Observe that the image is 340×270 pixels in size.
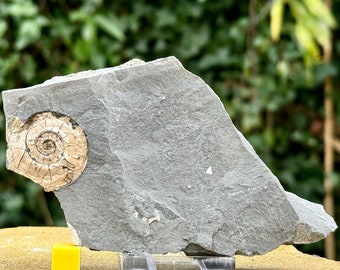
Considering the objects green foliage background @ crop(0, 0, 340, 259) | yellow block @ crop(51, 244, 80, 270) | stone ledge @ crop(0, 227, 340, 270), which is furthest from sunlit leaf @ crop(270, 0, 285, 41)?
yellow block @ crop(51, 244, 80, 270)

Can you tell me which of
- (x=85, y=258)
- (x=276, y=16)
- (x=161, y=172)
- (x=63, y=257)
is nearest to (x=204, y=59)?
(x=276, y=16)

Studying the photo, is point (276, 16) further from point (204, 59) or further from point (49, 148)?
point (49, 148)

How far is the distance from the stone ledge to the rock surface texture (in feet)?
0.92

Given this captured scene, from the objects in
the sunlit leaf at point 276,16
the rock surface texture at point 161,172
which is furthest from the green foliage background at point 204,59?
the rock surface texture at point 161,172

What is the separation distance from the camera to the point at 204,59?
391cm

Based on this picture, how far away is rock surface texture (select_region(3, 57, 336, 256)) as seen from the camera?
2.12m

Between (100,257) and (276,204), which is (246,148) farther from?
(100,257)

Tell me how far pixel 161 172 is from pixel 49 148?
330 mm

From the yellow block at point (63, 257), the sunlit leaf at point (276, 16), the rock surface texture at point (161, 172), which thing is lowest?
the yellow block at point (63, 257)

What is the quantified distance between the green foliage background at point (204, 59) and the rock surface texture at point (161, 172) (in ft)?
5.26

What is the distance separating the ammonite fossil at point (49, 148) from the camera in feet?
6.91

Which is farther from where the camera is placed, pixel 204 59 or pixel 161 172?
pixel 204 59

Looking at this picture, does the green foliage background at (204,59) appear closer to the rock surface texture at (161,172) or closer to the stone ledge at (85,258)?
the stone ledge at (85,258)

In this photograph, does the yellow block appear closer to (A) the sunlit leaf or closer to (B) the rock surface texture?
(B) the rock surface texture
